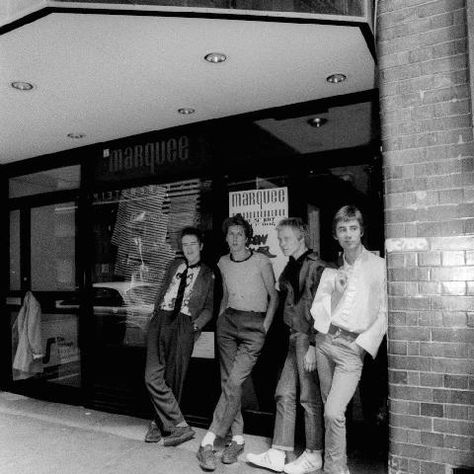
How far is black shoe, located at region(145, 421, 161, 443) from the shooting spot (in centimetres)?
434

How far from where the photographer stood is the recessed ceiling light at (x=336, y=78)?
379cm

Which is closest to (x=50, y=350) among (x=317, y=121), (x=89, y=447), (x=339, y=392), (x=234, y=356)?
(x=89, y=447)

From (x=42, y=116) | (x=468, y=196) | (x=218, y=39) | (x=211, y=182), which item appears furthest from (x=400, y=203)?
(x=42, y=116)

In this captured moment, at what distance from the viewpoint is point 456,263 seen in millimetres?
3094

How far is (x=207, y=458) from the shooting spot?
3.71 meters

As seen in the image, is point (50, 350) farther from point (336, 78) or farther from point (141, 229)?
point (336, 78)

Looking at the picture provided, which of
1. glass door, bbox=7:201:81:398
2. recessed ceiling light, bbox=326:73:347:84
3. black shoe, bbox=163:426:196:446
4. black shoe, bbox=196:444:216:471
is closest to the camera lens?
black shoe, bbox=196:444:216:471

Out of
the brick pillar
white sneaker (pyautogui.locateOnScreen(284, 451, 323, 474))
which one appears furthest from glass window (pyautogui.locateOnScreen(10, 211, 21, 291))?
the brick pillar

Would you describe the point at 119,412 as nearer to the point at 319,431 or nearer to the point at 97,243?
the point at 97,243

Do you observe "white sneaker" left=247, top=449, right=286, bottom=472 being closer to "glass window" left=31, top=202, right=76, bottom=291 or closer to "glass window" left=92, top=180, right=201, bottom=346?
"glass window" left=92, top=180, right=201, bottom=346

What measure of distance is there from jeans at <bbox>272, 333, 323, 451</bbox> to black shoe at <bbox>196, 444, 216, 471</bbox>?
20.1 inches

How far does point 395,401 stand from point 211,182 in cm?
282

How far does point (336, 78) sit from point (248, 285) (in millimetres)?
1899

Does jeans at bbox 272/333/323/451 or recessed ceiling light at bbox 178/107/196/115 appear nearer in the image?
jeans at bbox 272/333/323/451
